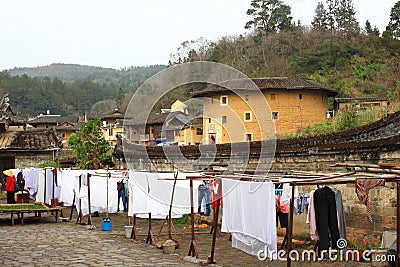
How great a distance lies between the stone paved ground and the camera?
34.0 feet

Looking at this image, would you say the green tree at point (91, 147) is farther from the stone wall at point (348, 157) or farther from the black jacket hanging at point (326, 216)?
the black jacket hanging at point (326, 216)

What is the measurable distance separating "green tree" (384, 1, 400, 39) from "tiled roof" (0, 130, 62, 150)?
4049cm

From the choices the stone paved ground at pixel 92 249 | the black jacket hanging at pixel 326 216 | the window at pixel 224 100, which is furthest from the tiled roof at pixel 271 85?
the black jacket hanging at pixel 326 216

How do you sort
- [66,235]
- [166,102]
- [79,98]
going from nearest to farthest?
[66,235]
[166,102]
[79,98]

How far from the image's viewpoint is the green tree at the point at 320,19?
2975 inches

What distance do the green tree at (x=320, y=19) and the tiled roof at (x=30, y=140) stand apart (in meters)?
55.8

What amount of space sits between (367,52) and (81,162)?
37.1 m

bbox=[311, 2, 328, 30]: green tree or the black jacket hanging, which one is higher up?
bbox=[311, 2, 328, 30]: green tree

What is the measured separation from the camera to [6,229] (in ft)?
51.0

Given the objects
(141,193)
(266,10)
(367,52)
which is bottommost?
(141,193)

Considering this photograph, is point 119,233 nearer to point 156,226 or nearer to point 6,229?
point 156,226

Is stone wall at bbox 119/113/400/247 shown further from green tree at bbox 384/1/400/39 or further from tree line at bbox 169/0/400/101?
green tree at bbox 384/1/400/39

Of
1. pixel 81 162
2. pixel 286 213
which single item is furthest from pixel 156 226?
pixel 81 162

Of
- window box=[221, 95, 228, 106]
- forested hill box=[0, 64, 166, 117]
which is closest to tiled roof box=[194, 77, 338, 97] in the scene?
window box=[221, 95, 228, 106]
